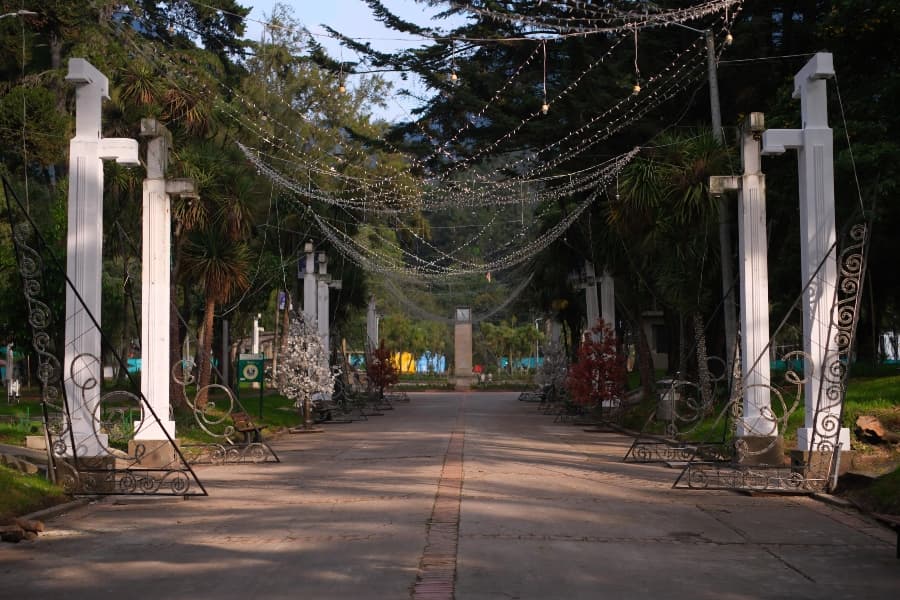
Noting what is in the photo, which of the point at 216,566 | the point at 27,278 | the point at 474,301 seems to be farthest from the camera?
the point at 474,301

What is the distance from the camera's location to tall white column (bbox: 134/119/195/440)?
701 inches

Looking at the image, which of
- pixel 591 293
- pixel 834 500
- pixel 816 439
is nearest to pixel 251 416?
pixel 591 293

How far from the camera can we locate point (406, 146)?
87.9 ft

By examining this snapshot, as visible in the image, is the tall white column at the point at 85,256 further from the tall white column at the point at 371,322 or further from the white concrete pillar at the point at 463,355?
the white concrete pillar at the point at 463,355

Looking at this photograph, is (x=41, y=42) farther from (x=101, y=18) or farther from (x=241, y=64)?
(x=241, y=64)

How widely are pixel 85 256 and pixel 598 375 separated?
20.0 m

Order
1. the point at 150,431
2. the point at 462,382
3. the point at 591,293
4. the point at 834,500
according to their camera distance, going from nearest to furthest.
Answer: the point at 834,500
the point at 150,431
the point at 591,293
the point at 462,382

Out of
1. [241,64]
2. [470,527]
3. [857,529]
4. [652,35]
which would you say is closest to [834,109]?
[652,35]

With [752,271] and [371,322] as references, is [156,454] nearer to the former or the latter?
[752,271]

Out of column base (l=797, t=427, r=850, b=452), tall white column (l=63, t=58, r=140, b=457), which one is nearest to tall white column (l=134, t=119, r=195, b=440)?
tall white column (l=63, t=58, r=140, b=457)

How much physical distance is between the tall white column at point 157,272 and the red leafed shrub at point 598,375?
643 inches

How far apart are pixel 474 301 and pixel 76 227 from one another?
64.7 metres

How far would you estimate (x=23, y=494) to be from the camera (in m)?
12.6

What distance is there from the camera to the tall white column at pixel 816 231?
49.1 feet
